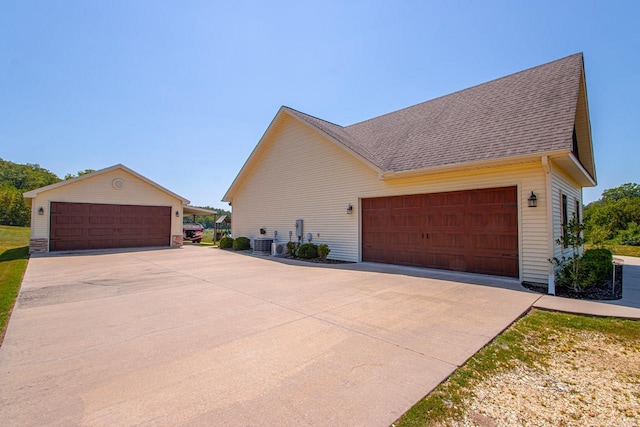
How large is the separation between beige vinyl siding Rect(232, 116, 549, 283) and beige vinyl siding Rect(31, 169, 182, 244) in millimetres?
4030

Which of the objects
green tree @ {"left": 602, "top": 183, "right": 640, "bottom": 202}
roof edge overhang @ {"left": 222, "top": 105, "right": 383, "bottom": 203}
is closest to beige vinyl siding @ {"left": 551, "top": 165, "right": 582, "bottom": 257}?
roof edge overhang @ {"left": 222, "top": 105, "right": 383, "bottom": 203}

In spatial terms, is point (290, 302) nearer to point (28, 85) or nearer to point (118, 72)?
point (118, 72)

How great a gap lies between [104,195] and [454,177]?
16311 millimetres

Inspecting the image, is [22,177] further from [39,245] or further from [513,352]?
[513,352]

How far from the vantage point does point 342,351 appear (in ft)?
10.7

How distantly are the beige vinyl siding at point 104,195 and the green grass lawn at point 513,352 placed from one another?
17493 mm

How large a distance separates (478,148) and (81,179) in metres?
17.2

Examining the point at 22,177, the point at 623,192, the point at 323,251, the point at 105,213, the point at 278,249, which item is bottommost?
the point at 278,249

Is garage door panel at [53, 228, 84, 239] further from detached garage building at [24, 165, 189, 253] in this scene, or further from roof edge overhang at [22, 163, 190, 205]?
roof edge overhang at [22, 163, 190, 205]

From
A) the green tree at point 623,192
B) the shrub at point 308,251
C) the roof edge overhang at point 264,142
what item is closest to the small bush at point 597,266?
the roof edge overhang at point 264,142

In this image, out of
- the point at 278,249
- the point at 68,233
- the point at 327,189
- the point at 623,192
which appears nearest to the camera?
the point at 327,189

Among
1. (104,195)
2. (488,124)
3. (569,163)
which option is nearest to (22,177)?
Answer: (104,195)

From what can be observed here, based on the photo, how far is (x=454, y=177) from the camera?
8227mm

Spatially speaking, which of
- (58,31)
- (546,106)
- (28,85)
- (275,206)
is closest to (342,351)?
(546,106)
